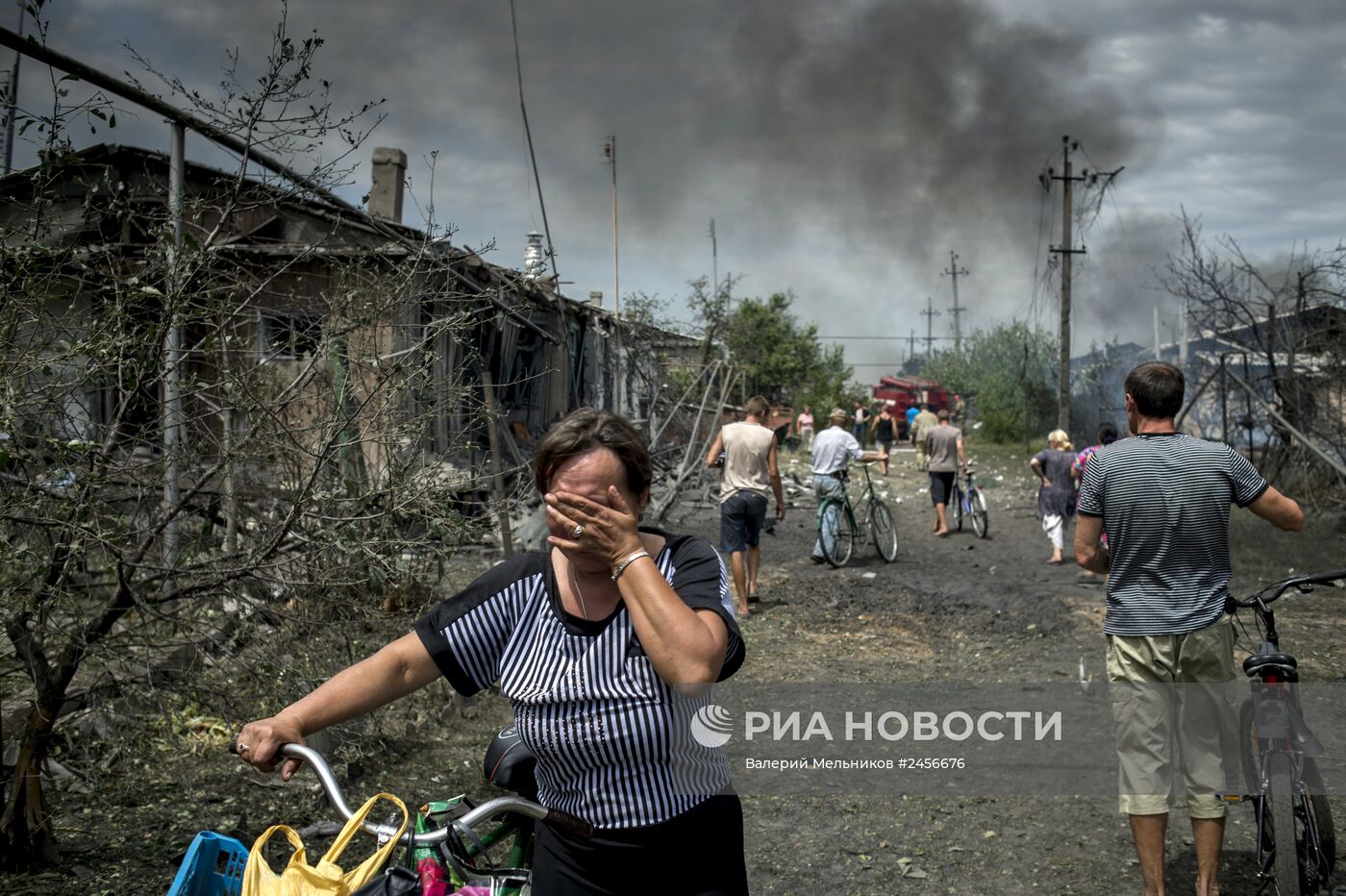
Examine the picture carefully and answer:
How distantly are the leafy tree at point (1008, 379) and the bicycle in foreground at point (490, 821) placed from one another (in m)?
33.0

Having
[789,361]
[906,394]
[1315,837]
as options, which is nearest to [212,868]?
[1315,837]

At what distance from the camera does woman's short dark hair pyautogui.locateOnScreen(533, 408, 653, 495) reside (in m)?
2.26

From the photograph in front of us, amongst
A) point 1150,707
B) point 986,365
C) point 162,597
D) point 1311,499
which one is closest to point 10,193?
point 162,597

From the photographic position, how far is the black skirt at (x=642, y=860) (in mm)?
2205

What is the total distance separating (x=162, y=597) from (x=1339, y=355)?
12663mm

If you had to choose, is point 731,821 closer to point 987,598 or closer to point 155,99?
point 155,99

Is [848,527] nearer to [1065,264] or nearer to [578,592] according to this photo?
[578,592]

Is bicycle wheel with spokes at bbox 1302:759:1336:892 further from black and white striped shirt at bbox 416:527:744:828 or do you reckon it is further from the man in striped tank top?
black and white striped shirt at bbox 416:527:744:828

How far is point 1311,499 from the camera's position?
1370 centimetres

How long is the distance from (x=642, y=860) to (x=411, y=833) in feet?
1.63

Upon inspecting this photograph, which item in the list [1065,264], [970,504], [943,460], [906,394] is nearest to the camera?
[943,460]

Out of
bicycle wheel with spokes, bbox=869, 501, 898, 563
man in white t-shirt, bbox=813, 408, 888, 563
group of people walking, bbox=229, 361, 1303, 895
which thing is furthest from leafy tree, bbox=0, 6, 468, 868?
bicycle wheel with spokes, bbox=869, 501, 898, 563

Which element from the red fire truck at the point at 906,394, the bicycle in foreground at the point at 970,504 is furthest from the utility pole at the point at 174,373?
the red fire truck at the point at 906,394

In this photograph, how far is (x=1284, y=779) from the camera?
11.9ft
